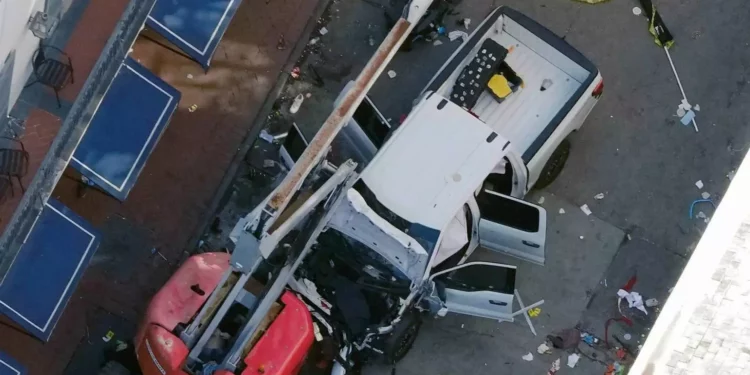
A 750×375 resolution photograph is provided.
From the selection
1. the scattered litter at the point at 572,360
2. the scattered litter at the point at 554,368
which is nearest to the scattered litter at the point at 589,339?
the scattered litter at the point at 572,360

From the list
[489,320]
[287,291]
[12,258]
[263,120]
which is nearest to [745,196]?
[489,320]

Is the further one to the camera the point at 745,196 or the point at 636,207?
the point at 636,207

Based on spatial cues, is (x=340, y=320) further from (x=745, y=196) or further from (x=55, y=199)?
(x=745, y=196)

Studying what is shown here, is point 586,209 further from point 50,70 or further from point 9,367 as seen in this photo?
point 9,367

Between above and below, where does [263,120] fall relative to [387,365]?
above

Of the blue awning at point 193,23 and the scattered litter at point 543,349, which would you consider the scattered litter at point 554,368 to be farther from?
the blue awning at point 193,23

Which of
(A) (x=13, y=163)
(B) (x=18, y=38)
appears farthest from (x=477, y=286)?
(B) (x=18, y=38)
